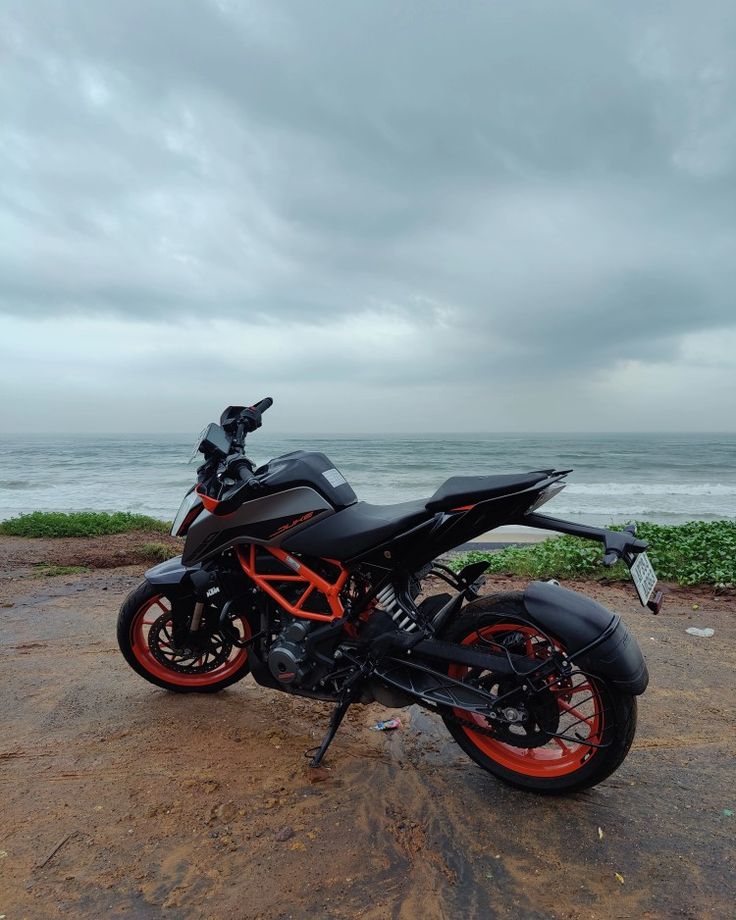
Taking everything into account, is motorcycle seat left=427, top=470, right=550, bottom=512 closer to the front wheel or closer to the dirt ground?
the front wheel

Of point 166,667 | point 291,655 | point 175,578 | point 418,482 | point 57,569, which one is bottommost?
point 418,482

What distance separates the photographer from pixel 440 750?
2961 millimetres

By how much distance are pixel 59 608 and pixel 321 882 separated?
444 centimetres

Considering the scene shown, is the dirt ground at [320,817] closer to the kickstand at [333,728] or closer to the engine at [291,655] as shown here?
the kickstand at [333,728]

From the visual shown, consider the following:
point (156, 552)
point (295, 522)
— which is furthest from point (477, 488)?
point (156, 552)

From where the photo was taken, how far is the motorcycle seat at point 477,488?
91.8 inches

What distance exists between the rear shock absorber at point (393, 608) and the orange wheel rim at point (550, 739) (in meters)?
0.27

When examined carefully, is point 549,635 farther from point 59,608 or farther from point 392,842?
point 59,608

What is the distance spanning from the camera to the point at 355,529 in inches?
103

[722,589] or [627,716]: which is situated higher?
[627,716]

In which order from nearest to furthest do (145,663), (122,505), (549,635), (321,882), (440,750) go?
(321,882), (549,635), (440,750), (145,663), (122,505)

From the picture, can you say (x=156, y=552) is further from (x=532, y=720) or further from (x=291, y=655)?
(x=532, y=720)

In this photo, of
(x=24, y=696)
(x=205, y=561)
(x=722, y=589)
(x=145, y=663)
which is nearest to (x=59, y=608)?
(x=24, y=696)

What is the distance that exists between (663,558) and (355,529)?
5.39m
